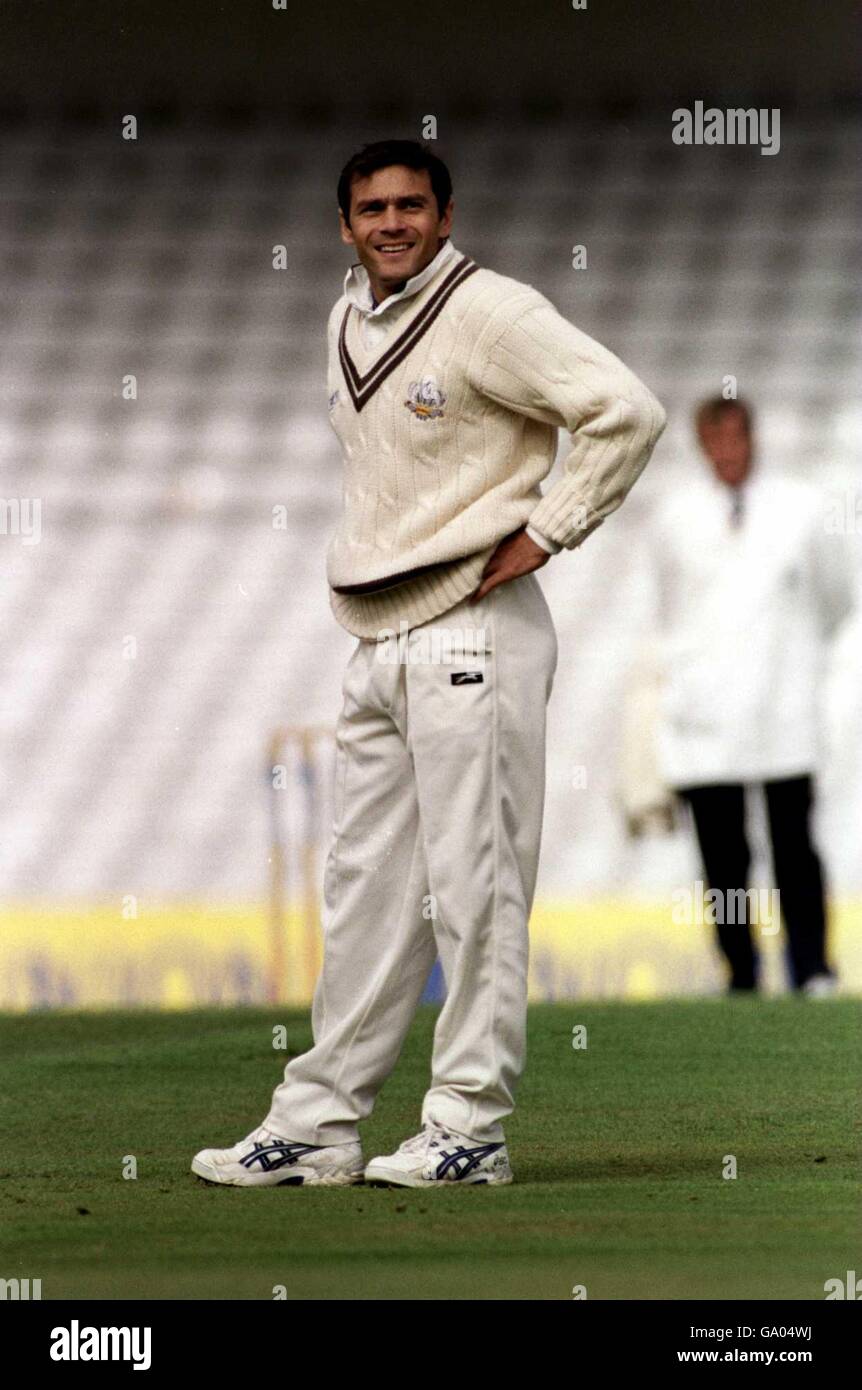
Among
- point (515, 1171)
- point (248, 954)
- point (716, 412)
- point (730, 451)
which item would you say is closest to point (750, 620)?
point (730, 451)

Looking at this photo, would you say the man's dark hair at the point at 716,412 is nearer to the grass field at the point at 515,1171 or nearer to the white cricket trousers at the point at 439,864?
the grass field at the point at 515,1171

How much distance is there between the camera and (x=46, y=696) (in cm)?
877

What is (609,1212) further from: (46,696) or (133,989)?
(46,696)

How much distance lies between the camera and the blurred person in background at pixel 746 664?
696cm

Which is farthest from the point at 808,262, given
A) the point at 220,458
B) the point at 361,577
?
the point at 361,577

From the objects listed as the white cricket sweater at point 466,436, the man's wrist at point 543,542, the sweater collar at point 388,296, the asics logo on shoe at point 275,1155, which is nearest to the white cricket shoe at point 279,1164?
the asics logo on shoe at point 275,1155

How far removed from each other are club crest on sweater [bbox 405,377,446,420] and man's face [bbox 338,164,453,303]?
165mm

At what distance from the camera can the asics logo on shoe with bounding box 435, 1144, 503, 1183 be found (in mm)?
3730

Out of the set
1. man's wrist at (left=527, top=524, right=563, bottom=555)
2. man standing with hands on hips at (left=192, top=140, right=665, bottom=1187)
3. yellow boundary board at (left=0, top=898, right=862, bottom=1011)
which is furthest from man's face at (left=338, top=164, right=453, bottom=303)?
yellow boundary board at (left=0, top=898, right=862, bottom=1011)

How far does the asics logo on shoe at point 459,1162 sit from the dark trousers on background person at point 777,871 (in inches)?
127

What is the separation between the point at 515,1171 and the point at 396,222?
4.67ft

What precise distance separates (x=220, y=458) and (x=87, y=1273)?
600cm

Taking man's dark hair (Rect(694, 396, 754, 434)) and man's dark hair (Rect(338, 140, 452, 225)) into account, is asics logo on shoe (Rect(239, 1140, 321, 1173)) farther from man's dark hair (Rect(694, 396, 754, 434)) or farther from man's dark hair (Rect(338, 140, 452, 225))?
man's dark hair (Rect(694, 396, 754, 434))
